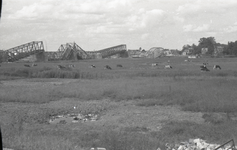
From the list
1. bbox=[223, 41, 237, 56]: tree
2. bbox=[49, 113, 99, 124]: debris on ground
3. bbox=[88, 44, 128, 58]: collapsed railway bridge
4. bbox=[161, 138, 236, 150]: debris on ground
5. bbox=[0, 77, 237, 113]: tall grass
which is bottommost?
bbox=[49, 113, 99, 124]: debris on ground

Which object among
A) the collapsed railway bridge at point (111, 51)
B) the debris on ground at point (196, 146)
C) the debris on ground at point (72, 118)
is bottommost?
the debris on ground at point (72, 118)

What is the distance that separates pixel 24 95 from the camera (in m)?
22.2

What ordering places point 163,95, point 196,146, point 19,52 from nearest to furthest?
1. point 196,146
2. point 163,95
3. point 19,52

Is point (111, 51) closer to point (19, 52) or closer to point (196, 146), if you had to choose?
point (19, 52)

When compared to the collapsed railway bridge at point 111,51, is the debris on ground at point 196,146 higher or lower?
lower

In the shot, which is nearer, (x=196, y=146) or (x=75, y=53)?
(x=196, y=146)

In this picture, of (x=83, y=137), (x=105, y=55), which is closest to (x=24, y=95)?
(x=83, y=137)

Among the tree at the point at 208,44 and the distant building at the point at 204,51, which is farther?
the distant building at the point at 204,51

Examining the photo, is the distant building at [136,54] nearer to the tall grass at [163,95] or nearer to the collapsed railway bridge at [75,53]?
the collapsed railway bridge at [75,53]

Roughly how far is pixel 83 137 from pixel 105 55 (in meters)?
86.9

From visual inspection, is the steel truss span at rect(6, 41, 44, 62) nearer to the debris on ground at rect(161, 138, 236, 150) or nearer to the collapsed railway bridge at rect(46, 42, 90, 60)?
the collapsed railway bridge at rect(46, 42, 90, 60)

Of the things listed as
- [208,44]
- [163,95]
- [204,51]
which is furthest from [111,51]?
[163,95]

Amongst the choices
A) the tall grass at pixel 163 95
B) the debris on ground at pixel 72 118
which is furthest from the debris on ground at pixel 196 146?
the debris on ground at pixel 72 118

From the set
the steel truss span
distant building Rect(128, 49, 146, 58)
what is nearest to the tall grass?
the steel truss span
